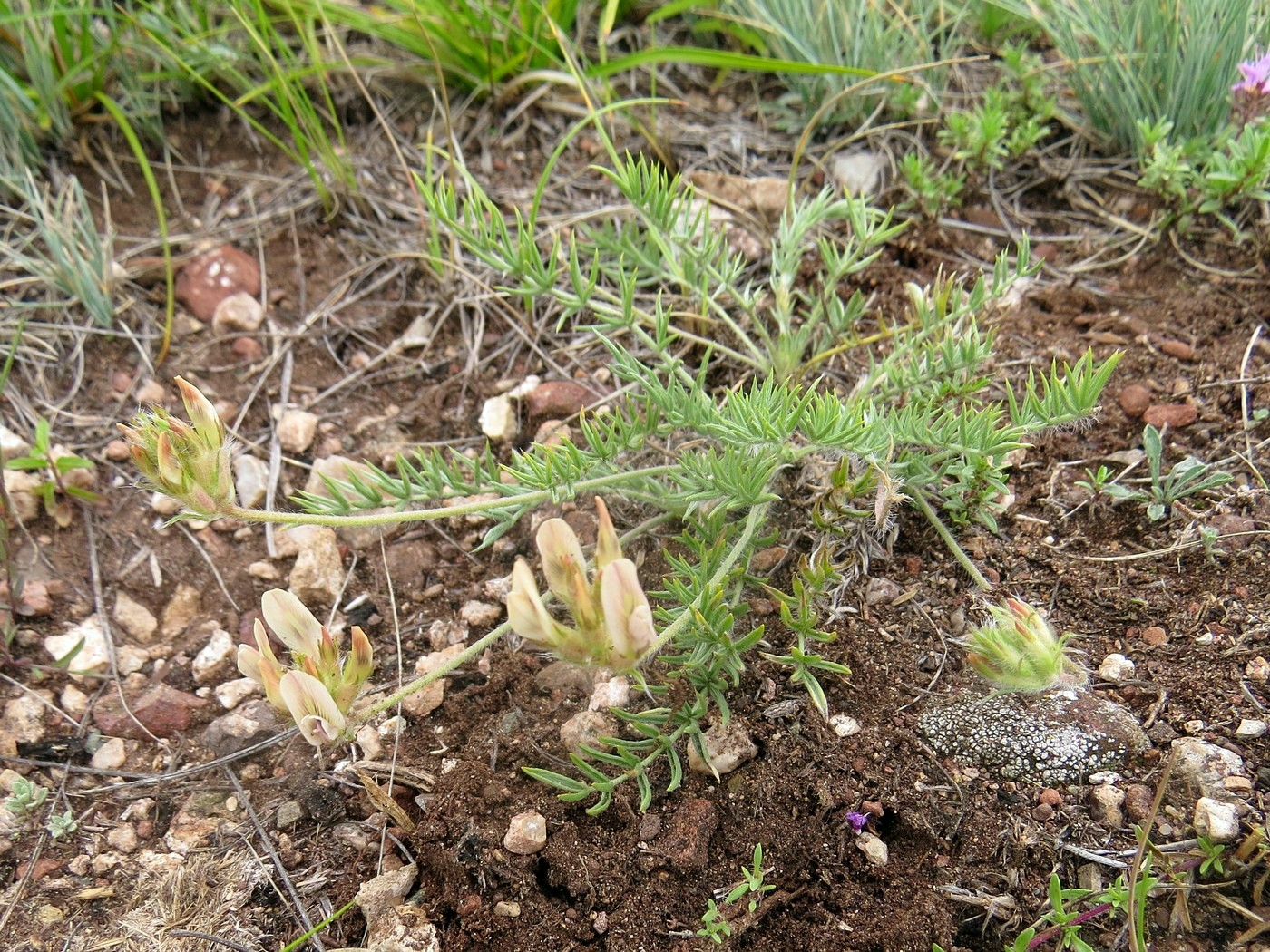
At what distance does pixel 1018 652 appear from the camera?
5.56 ft

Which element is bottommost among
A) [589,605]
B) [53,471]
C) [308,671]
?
[53,471]

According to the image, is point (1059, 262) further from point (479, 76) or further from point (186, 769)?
point (186, 769)

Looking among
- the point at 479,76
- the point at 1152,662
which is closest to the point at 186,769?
the point at 1152,662

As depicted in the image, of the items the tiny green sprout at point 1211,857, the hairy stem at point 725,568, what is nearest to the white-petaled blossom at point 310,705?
the hairy stem at point 725,568

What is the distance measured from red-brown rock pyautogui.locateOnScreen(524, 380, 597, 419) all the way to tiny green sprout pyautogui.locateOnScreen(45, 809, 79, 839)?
1.32 metres

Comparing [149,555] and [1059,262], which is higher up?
[1059,262]

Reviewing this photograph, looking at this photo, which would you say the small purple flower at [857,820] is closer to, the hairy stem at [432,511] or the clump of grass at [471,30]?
the hairy stem at [432,511]

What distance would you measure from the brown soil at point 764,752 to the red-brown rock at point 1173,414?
0.07 feet

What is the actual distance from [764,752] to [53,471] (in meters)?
1.81

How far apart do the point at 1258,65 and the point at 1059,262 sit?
62 centimetres

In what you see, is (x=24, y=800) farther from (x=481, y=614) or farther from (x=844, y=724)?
(x=844, y=724)

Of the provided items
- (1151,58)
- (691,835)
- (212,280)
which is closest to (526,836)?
(691,835)

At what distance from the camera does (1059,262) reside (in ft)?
9.04

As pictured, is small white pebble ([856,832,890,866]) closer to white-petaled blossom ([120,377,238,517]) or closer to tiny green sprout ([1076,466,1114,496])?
tiny green sprout ([1076,466,1114,496])
